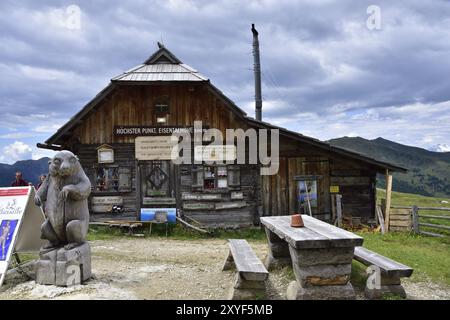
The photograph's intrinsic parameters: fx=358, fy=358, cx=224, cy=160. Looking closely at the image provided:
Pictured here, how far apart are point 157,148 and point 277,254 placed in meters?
7.31

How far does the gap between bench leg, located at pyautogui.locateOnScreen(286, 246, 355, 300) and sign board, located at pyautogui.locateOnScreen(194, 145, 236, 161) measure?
8.39 meters

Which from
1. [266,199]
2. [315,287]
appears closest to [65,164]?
[315,287]

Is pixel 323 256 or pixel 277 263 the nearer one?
pixel 323 256

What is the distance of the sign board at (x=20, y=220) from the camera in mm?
6246

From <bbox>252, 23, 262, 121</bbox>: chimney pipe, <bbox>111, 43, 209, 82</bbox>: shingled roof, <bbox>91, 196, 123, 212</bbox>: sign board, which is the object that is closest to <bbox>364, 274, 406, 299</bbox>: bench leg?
<bbox>111, 43, 209, 82</bbox>: shingled roof

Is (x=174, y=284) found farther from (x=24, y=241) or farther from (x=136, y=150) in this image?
(x=136, y=150)

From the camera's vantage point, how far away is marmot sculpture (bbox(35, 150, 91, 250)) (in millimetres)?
5922

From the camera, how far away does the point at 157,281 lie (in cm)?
650

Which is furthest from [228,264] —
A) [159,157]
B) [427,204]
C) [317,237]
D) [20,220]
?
[427,204]

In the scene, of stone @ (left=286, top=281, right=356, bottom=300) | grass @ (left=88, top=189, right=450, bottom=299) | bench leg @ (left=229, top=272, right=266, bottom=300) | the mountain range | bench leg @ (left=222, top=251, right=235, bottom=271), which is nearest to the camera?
stone @ (left=286, top=281, right=356, bottom=300)

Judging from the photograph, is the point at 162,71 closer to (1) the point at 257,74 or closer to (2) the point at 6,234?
(2) the point at 6,234

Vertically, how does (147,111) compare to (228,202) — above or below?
above

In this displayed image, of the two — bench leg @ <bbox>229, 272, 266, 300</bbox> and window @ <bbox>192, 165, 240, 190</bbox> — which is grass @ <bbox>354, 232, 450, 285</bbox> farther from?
window @ <bbox>192, 165, 240, 190</bbox>

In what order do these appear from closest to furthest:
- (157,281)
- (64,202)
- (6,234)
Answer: (64,202) < (6,234) < (157,281)
